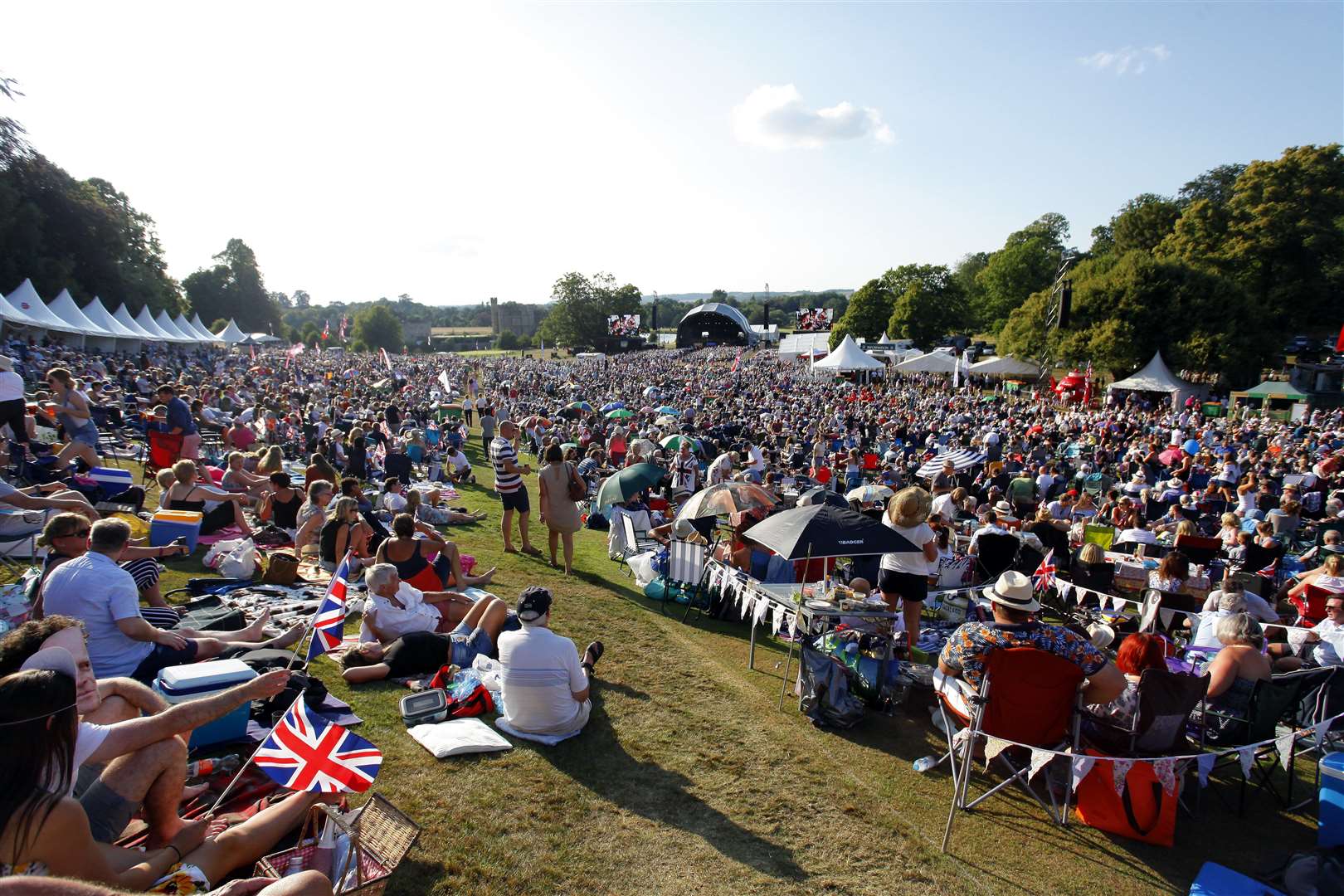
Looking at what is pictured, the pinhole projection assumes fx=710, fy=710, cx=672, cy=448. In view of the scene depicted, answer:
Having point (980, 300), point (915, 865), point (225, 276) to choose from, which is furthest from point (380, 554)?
point (225, 276)

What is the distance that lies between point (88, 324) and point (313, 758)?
1623 inches

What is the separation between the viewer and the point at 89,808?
273cm

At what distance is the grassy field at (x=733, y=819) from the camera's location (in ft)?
11.4

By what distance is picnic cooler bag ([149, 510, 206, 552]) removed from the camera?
714 cm

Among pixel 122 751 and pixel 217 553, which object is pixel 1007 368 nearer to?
pixel 217 553

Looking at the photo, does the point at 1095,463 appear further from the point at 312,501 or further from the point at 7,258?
the point at 7,258

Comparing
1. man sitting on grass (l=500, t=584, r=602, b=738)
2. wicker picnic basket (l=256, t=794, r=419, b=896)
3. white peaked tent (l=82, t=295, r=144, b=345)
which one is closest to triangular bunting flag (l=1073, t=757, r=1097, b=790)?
man sitting on grass (l=500, t=584, r=602, b=738)

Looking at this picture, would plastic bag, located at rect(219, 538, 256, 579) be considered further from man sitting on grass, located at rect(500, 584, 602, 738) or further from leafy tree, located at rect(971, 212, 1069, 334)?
leafy tree, located at rect(971, 212, 1069, 334)

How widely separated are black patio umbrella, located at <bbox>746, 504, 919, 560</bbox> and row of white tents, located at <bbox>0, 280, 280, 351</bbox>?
108ft

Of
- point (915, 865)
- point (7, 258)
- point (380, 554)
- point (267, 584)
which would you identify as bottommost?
point (915, 865)

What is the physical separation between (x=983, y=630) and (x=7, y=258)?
51.3 metres

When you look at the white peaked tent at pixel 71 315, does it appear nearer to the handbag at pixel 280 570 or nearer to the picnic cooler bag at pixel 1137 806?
the handbag at pixel 280 570

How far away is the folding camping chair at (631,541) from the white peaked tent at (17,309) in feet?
95.0

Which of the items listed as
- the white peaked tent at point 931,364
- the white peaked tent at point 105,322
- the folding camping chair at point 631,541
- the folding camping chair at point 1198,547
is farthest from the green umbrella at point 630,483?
the white peaked tent at point 105,322
